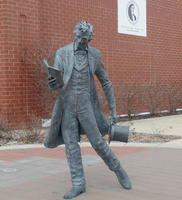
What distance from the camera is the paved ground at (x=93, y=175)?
5.60 metres

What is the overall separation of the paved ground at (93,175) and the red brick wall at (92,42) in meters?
3.49

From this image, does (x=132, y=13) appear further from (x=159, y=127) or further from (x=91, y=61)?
(x=91, y=61)

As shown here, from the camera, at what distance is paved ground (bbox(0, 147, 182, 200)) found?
5602 mm

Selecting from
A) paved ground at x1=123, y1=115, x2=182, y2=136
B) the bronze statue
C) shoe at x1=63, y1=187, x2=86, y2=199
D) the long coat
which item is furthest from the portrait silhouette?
shoe at x1=63, y1=187, x2=86, y2=199

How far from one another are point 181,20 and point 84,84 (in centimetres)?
1546

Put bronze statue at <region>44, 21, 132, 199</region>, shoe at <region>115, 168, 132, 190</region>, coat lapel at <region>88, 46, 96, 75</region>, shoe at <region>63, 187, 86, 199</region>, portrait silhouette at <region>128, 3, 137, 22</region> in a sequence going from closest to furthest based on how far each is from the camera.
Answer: shoe at <region>63, 187, 86, 199</region>
bronze statue at <region>44, 21, 132, 199</region>
coat lapel at <region>88, 46, 96, 75</region>
shoe at <region>115, 168, 132, 190</region>
portrait silhouette at <region>128, 3, 137, 22</region>

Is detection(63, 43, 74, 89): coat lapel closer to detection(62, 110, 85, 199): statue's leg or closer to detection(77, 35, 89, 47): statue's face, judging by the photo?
detection(77, 35, 89, 47): statue's face

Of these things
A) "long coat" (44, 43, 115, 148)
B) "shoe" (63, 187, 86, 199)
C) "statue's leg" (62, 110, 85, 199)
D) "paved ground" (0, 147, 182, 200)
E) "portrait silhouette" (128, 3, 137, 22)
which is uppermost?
"portrait silhouette" (128, 3, 137, 22)

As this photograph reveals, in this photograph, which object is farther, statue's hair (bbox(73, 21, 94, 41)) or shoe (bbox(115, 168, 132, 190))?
shoe (bbox(115, 168, 132, 190))

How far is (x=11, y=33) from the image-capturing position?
39.9ft

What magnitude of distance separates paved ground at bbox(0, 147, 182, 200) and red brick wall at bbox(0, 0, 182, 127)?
3.49 meters

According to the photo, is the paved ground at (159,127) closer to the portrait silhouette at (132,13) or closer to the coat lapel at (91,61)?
the portrait silhouette at (132,13)

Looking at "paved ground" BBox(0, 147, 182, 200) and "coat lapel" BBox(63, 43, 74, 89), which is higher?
"coat lapel" BBox(63, 43, 74, 89)

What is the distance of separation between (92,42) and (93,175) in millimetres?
8941
